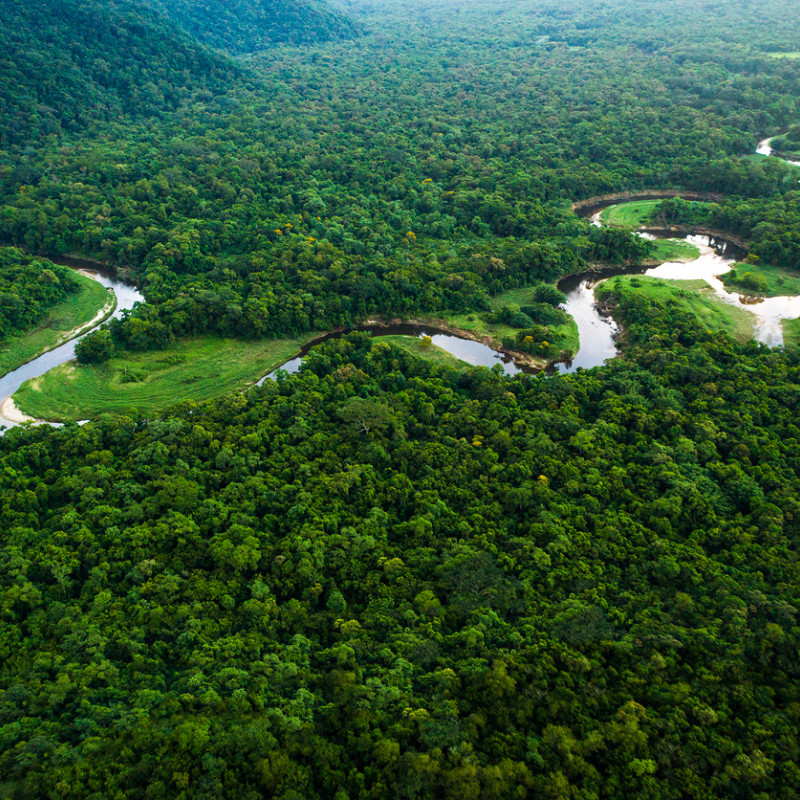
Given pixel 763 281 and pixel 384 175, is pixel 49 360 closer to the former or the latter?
pixel 384 175

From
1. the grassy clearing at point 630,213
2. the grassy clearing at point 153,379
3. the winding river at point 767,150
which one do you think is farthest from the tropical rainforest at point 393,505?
the winding river at point 767,150

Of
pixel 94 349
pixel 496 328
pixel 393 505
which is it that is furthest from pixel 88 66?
pixel 393 505

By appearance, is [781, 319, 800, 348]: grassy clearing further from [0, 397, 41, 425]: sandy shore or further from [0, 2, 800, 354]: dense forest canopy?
[0, 397, 41, 425]: sandy shore

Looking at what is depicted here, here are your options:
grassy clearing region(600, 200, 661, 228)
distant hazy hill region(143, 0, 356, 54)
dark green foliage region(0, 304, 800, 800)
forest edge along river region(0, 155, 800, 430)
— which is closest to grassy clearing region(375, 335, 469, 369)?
forest edge along river region(0, 155, 800, 430)

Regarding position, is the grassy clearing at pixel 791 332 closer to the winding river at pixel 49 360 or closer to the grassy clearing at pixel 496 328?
the grassy clearing at pixel 496 328

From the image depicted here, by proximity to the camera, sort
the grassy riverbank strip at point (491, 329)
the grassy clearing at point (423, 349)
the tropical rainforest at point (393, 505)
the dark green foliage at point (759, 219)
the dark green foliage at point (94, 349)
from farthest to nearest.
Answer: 1. the dark green foliage at point (759, 219)
2. the grassy riverbank strip at point (491, 329)
3. the grassy clearing at point (423, 349)
4. the dark green foliage at point (94, 349)
5. the tropical rainforest at point (393, 505)

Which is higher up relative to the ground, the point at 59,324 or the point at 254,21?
the point at 254,21

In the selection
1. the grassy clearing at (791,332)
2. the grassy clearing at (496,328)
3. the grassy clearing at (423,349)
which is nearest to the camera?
the grassy clearing at (423,349)
